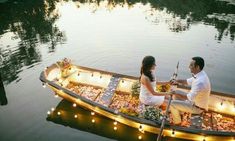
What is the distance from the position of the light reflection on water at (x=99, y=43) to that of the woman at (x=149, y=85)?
9.16 ft

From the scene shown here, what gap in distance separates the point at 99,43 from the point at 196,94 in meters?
11.8

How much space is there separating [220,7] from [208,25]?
8.61 m

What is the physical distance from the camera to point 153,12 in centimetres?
2881

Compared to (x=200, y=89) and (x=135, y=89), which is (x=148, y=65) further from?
(x=135, y=89)

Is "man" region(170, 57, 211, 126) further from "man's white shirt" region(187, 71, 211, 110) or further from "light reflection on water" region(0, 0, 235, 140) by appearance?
"light reflection on water" region(0, 0, 235, 140)

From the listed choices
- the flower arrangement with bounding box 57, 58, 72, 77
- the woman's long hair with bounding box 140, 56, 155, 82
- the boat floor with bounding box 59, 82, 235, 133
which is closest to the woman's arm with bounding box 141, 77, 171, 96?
the woman's long hair with bounding box 140, 56, 155, 82

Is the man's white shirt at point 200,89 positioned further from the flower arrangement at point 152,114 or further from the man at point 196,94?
the flower arrangement at point 152,114

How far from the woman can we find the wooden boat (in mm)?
399

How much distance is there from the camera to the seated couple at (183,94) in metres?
8.39

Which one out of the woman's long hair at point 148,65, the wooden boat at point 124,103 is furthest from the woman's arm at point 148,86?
the wooden boat at point 124,103

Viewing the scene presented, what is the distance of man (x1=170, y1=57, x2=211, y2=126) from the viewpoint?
835 centimetres

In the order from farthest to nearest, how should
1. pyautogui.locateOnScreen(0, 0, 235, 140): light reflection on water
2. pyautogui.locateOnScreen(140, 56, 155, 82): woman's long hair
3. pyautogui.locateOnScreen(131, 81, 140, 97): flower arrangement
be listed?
pyautogui.locateOnScreen(0, 0, 235, 140): light reflection on water < pyautogui.locateOnScreen(131, 81, 140, 97): flower arrangement < pyautogui.locateOnScreen(140, 56, 155, 82): woman's long hair

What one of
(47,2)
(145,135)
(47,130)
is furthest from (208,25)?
(47,2)

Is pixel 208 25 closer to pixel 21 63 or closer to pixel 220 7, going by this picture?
pixel 220 7
